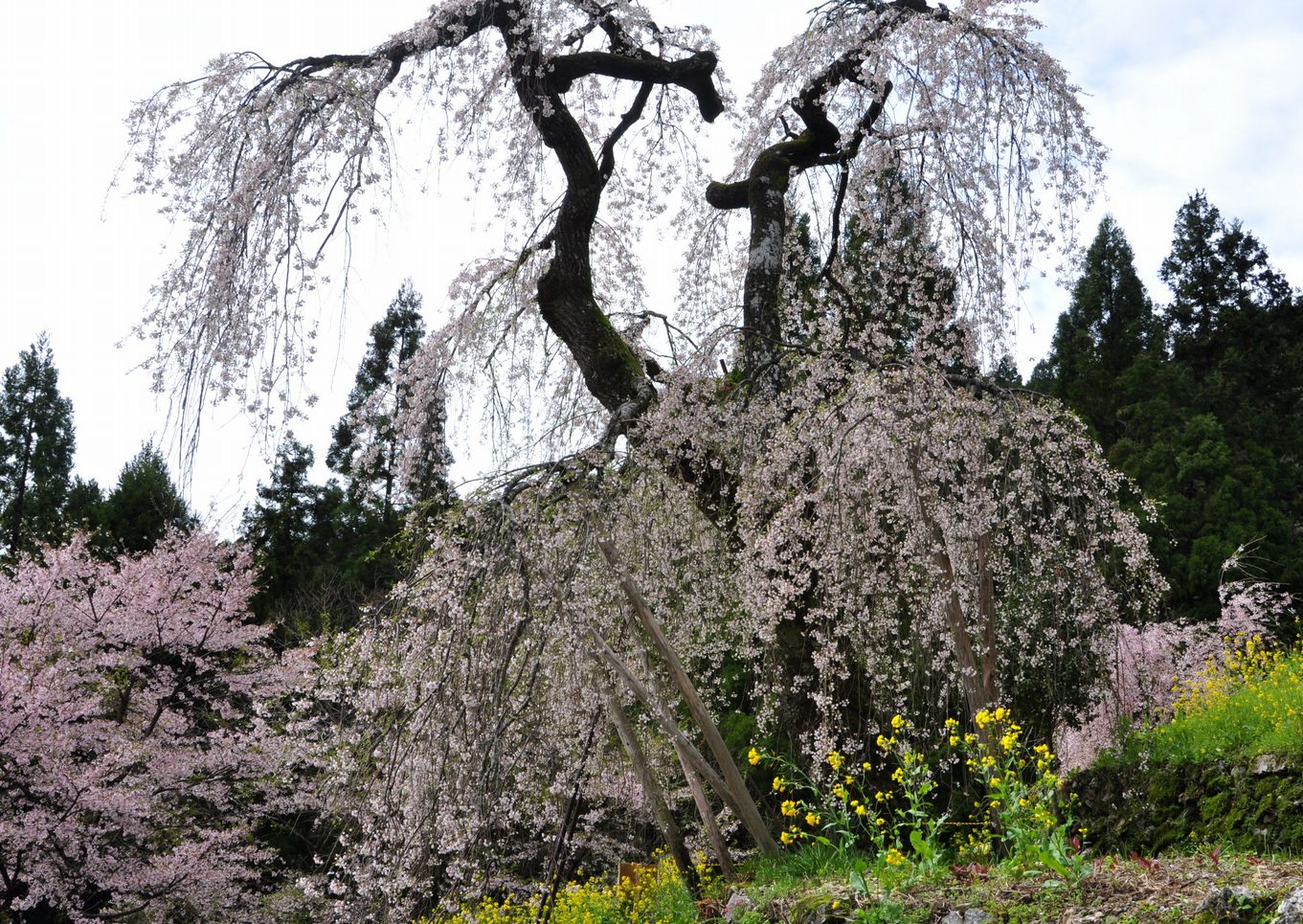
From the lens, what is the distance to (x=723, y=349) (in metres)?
5.55

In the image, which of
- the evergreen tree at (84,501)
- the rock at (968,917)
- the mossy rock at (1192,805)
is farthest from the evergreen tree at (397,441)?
the evergreen tree at (84,501)

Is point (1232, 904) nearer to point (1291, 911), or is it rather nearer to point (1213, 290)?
point (1291, 911)

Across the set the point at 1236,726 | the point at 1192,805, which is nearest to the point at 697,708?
the point at 1192,805

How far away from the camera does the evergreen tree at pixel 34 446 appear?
1873cm

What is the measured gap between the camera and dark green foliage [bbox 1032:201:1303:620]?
602 inches

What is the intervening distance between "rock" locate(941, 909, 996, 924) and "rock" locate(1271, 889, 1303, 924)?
0.80 m

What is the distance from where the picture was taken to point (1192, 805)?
576 cm

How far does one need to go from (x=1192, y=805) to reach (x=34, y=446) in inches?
844

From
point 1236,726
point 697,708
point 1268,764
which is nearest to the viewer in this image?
point 697,708

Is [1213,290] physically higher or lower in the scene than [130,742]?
higher

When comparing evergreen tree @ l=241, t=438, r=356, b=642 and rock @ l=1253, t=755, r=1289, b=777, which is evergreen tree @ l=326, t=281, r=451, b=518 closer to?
rock @ l=1253, t=755, r=1289, b=777

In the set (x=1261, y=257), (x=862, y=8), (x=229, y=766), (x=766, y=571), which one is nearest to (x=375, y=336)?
(x=229, y=766)

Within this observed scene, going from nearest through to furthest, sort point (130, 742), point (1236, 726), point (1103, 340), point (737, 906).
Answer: point (737, 906) → point (1236, 726) → point (130, 742) → point (1103, 340)

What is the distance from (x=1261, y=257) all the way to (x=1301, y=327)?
5.49 ft
